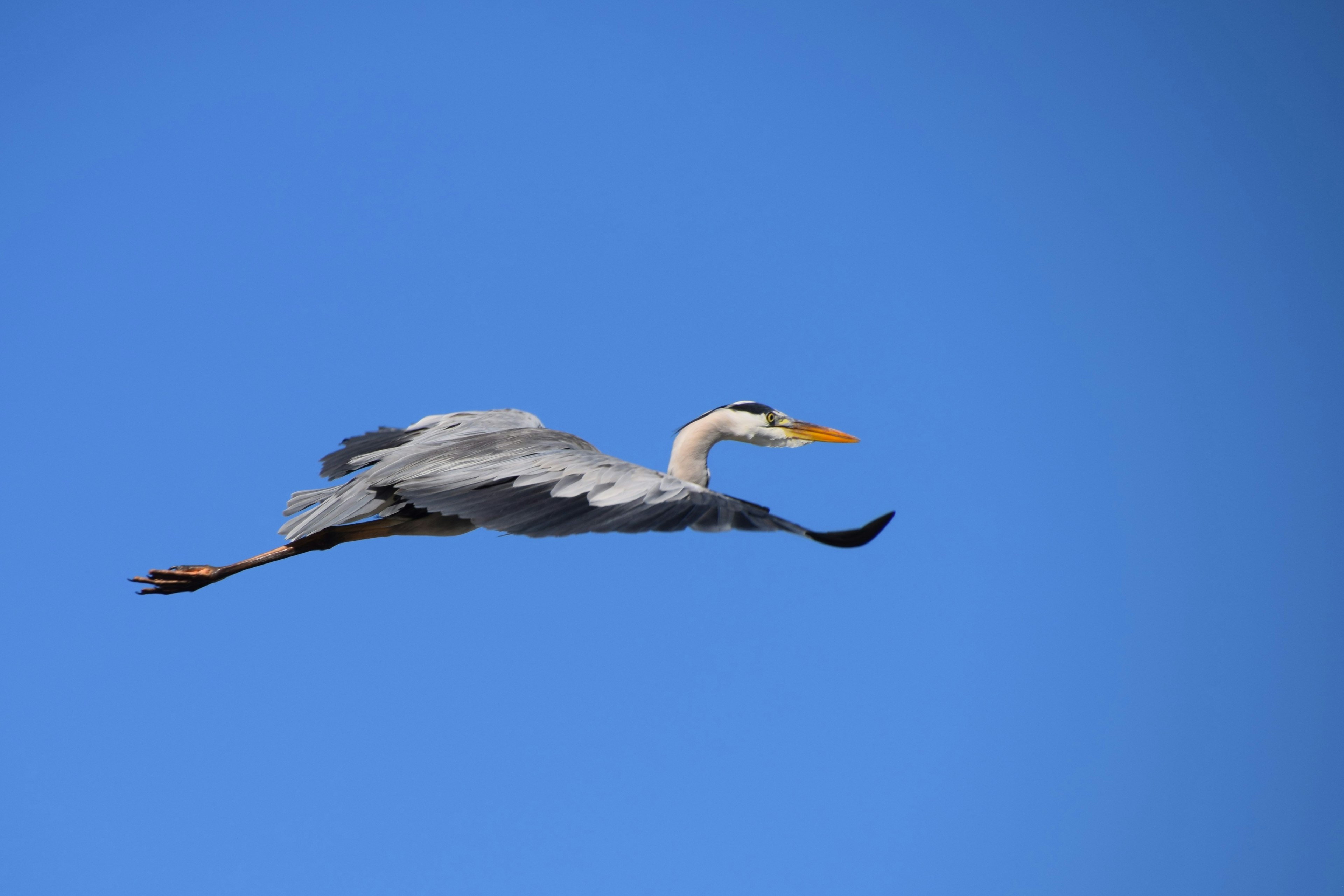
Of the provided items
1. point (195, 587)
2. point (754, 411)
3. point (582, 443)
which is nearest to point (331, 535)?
point (195, 587)

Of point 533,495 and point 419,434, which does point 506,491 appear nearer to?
point 533,495

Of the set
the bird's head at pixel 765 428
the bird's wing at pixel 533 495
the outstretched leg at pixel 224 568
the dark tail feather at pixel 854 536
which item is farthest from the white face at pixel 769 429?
the dark tail feather at pixel 854 536

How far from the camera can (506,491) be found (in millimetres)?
8062

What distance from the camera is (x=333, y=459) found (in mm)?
10719

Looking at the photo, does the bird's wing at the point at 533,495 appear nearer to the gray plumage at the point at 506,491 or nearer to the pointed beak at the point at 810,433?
the gray plumage at the point at 506,491

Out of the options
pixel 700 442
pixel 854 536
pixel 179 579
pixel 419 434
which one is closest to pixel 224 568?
→ pixel 179 579

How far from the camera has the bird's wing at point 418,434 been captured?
10.4 meters

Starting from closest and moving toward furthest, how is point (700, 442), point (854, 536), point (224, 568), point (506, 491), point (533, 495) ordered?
point (854, 536) → point (533, 495) → point (506, 491) → point (224, 568) → point (700, 442)

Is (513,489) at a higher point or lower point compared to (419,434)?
lower

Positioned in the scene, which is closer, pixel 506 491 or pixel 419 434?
pixel 506 491

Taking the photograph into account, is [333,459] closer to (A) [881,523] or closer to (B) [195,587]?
(B) [195,587]

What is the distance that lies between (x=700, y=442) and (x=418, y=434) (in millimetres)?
2761

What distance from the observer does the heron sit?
280 inches

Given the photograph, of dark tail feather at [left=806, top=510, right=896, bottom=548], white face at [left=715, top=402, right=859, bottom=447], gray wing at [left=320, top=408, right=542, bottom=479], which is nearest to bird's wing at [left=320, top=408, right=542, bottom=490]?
gray wing at [left=320, top=408, right=542, bottom=479]
